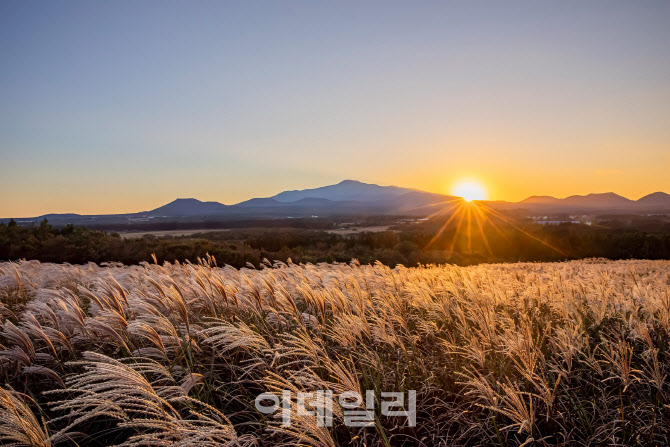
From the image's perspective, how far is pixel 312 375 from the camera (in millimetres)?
2842

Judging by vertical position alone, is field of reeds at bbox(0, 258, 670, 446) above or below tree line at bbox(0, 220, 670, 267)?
above

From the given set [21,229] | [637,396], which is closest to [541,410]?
[637,396]

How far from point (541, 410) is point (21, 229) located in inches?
1408

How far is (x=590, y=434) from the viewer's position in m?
2.67

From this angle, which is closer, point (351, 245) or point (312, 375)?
point (312, 375)

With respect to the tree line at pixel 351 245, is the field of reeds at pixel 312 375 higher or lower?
higher

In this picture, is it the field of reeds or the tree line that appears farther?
the tree line

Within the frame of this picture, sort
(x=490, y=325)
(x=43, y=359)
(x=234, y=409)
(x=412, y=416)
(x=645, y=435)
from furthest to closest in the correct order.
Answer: (x=490, y=325), (x=43, y=359), (x=234, y=409), (x=412, y=416), (x=645, y=435)

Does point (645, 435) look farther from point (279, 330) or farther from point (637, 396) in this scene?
point (279, 330)

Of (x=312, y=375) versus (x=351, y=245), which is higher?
(x=312, y=375)

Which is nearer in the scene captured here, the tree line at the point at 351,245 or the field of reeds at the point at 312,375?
the field of reeds at the point at 312,375

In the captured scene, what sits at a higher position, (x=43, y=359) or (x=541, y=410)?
(x=43, y=359)

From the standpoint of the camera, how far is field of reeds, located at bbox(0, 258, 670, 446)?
2.24 m

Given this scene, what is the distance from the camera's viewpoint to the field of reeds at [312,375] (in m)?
2.24
